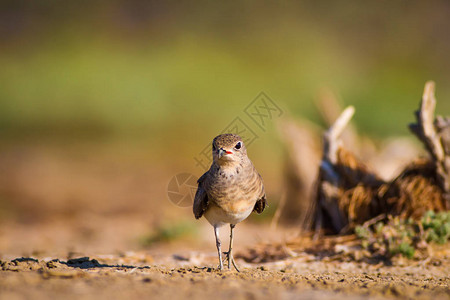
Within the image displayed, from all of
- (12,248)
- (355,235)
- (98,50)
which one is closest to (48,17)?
(98,50)

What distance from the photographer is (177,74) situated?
20578mm

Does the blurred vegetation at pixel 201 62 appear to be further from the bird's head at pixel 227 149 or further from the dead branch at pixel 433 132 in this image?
the bird's head at pixel 227 149

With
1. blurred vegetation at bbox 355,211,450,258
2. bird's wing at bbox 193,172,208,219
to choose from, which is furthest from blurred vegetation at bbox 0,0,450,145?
bird's wing at bbox 193,172,208,219

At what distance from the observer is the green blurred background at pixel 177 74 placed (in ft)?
47.3

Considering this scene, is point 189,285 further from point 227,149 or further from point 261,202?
point 261,202

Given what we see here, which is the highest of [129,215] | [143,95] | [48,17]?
[48,17]

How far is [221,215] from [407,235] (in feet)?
6.95

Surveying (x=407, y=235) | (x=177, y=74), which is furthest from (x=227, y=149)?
(x=177, y=74)

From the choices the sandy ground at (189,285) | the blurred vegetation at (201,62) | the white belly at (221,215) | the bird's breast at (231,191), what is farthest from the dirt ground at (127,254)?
the blurred vegetation at (201,62)

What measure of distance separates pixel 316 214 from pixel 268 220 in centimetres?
281

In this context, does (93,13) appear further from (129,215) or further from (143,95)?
(129,215)

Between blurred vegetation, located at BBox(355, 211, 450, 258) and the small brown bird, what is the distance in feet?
5.39

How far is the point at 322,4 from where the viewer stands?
1053 inches

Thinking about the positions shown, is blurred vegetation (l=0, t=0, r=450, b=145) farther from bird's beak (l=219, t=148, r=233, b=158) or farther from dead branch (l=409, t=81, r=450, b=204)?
bird's beak (l=219, t=148, r=233, b=158)
